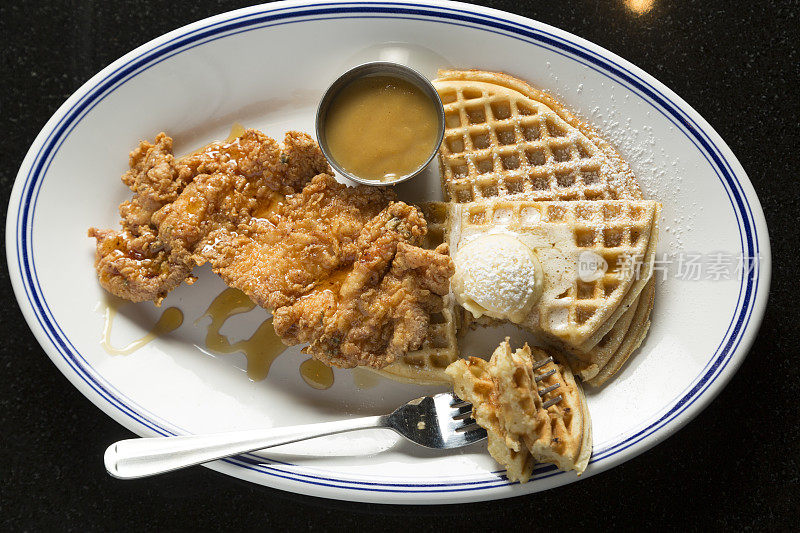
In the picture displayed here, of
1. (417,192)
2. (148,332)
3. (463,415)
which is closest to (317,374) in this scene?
(463,415)

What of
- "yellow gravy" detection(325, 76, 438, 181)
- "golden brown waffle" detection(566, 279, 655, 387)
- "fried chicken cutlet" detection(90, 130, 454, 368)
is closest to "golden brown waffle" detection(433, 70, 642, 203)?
"yellow gravy" detection(325, 76, 438, 181)

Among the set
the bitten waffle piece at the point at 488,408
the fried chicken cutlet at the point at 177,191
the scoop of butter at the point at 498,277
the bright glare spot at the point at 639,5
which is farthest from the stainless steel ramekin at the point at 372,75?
the bright glare spot at the point at 639,5

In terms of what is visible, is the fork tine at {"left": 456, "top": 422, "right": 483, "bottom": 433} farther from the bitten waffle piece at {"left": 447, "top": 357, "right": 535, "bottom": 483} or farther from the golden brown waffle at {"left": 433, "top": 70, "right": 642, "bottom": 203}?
the golden brown waffle at {"left": 433, "top": 70, "right": 642, "bottom": 203}

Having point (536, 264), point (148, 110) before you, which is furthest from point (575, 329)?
point (148, 110)

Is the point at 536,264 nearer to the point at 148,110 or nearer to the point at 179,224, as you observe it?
the point at 179,224

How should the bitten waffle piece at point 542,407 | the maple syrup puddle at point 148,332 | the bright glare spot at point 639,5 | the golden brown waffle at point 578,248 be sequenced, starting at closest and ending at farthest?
the bitten waffle piece at point 542,407
the golden brown waffle at point 578,248
the maple syrup puddle at point 148,332
the bright glare spot at point 639,5

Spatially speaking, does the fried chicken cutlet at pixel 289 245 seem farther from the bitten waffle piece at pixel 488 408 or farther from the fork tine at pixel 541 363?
the fork tine at pixel 541 363
